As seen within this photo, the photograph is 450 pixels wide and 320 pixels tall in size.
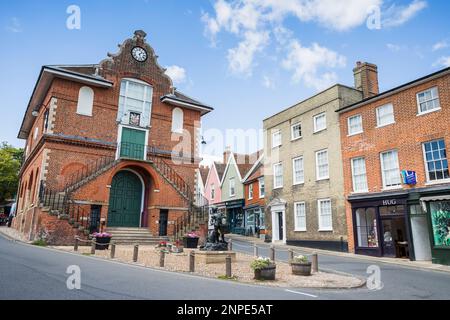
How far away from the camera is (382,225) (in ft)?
61.6

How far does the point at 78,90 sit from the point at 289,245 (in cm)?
1821

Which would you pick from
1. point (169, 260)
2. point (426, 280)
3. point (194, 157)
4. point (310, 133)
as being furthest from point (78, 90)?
point (426, 280)

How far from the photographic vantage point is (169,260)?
13.0m

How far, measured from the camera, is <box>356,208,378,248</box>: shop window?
1934cm

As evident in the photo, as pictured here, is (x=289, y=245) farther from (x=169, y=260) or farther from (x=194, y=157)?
(x=169, y=260)

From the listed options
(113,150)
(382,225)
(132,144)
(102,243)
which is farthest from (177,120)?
(382,225)

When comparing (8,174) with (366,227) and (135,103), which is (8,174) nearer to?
(135,103)

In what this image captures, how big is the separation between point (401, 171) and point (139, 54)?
60.9 ft

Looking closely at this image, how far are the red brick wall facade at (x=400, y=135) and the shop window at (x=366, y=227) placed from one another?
0.47m

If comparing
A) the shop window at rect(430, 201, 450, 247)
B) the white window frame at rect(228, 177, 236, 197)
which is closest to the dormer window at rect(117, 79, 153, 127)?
the shop window at rect(430, 201, 450, 247)

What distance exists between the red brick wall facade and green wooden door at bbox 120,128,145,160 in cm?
1346

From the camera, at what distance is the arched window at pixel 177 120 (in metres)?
24.3

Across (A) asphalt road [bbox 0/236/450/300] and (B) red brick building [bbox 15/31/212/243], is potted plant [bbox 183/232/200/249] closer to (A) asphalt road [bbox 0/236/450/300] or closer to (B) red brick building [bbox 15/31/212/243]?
(B) red brick building [bbox 15/31/212/243]

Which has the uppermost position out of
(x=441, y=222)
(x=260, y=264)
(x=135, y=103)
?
(x=135, y=103)
